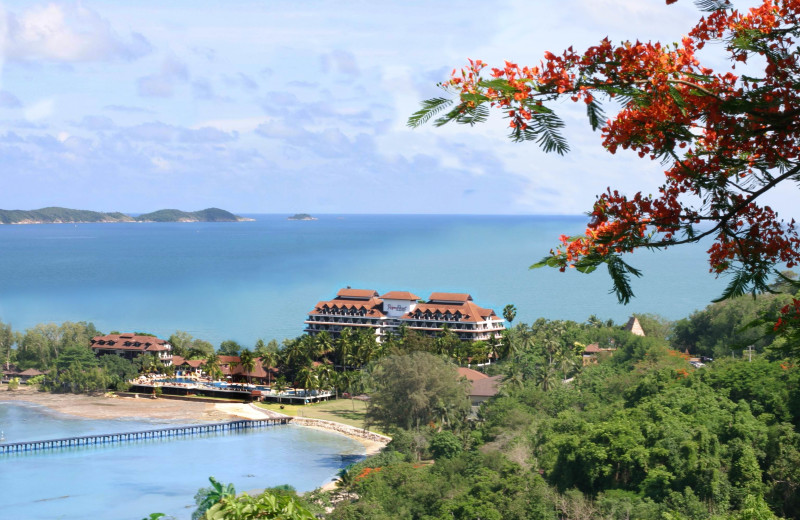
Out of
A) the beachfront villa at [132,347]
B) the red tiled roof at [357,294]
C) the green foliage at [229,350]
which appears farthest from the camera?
the red tiled roof at [357,294]

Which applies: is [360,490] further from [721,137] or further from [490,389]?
[721,137]

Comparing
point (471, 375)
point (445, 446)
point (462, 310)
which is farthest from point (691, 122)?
point (462, 310)

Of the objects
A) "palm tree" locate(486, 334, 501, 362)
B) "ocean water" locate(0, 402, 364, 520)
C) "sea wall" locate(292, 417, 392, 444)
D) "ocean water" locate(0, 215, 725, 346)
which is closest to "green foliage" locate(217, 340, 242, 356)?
"ocean water" locate(0, 215, 725, 346)

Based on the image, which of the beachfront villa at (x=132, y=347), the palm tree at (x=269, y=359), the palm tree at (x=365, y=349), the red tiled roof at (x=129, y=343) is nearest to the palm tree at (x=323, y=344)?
the palm tree at (x=365, y=349)

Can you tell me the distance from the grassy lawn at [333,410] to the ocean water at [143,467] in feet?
7.51

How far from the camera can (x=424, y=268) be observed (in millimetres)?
139875

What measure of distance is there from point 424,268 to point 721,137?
136 m

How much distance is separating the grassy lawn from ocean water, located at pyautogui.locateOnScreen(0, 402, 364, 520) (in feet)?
7.51

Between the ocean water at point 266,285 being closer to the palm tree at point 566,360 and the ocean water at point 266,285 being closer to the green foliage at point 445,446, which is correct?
the palm tree at point 566,360

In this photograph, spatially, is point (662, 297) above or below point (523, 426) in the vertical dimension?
above

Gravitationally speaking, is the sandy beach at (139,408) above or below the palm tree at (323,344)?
below

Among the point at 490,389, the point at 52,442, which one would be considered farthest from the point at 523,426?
the point at 52,442

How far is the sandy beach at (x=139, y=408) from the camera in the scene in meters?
48.4

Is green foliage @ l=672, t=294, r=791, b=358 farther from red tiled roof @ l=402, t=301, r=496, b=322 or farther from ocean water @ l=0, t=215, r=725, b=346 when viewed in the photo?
ocean water @ l=0, t=215, r=725, b=346
